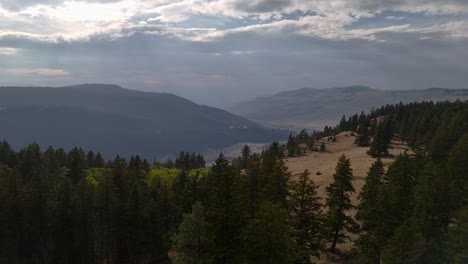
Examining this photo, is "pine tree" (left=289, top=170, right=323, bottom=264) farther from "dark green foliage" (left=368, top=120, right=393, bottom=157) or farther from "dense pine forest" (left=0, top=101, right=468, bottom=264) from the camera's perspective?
"dark green foliage" (left=368, top=120, right=393, bottom=157)

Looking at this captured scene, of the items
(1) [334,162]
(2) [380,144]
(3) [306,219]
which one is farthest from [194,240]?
(2) [380,144]

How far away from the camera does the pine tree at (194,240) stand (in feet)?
95.8

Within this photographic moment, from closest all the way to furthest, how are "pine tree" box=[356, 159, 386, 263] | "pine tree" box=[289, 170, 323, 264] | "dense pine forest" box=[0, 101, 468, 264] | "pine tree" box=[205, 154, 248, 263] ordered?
"dense pine forest" box=[0, 101, 468, 264] < "pine tree" box=[205, 154, 248, 263] < "pine tree" box=[356, 159, 386, 263] < "pine tree" box=[289, 170, 323, 264]

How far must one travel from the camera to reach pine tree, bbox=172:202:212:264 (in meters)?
29.2

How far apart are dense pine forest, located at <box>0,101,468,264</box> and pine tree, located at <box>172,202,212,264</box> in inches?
3.1

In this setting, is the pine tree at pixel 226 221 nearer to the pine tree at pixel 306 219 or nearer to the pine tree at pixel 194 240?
the pine tree at pixel 194 240

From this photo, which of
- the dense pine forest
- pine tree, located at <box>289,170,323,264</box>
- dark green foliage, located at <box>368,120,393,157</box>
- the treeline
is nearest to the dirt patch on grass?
dark green foliage, located at <box>368,120,393,157</box>

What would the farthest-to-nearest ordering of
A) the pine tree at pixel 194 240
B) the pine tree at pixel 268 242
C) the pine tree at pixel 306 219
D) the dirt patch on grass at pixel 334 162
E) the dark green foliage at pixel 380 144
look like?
1. the dark green foliage at pixel 380 144
2. the dirt patch on grass at pixel 334 162
3. the pine tree at pixel 306 219
4. the pine tree at pixel 194 240
5. the pine tree at pixel 268 242

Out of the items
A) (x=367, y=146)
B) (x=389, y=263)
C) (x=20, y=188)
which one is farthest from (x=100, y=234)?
(x=367, y=146)

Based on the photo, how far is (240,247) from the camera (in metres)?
30.0

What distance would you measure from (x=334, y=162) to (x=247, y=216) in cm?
7667

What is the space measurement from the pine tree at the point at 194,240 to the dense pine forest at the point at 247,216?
3.1 inches

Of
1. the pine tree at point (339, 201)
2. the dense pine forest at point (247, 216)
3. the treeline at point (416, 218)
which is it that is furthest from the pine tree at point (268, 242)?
the pine tree at point (339, 201)

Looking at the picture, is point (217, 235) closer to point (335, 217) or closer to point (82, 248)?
point (335, 217)
